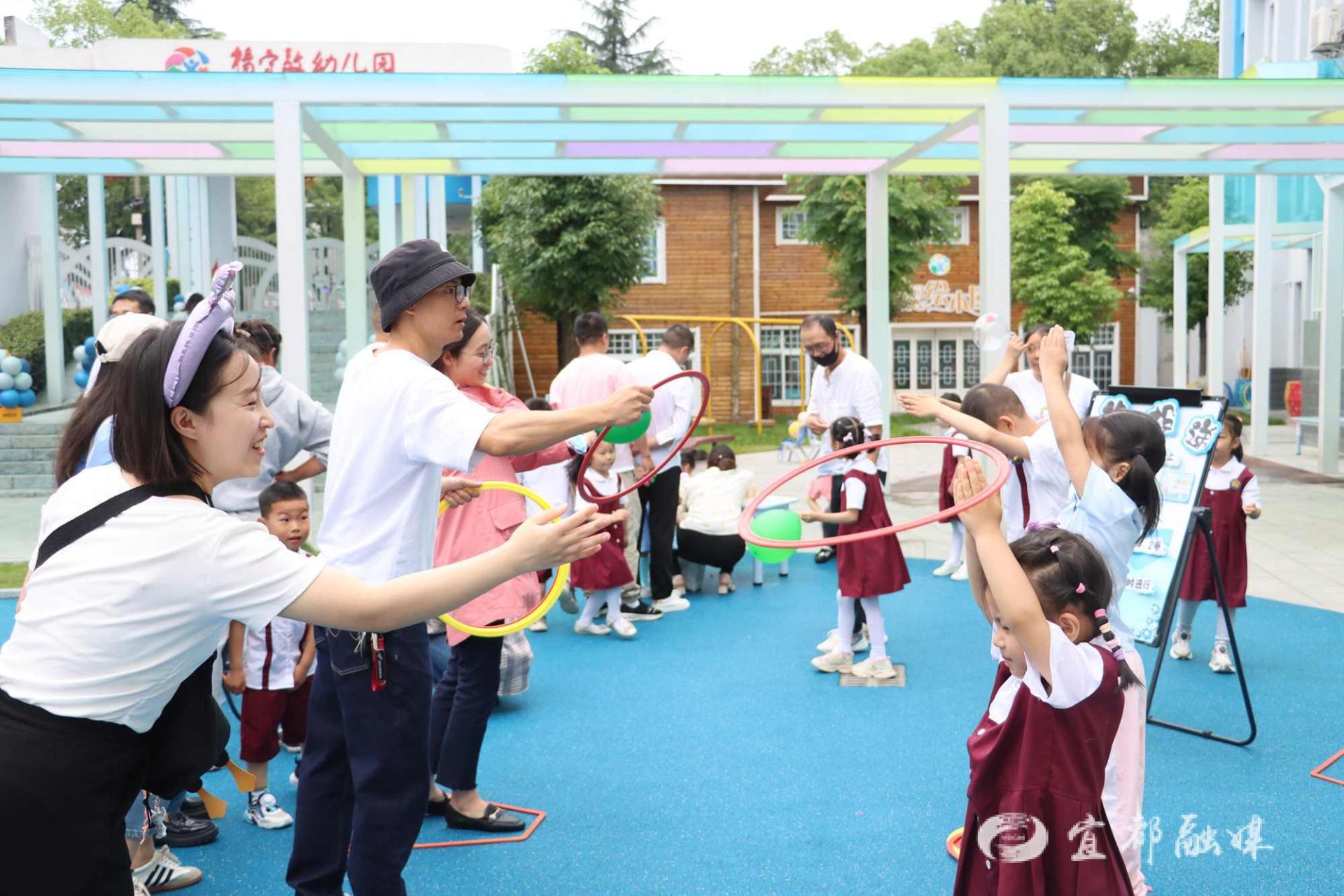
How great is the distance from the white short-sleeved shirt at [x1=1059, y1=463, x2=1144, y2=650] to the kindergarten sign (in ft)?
6.03

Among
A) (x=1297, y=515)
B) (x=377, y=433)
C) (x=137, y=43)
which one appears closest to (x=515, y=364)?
(x=137, y=43)

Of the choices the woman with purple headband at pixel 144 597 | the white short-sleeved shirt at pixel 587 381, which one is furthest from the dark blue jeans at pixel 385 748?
the white short-sleeved shirt at pixel 587 381

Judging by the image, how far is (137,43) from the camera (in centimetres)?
2056

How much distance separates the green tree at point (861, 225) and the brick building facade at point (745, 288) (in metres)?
2.98

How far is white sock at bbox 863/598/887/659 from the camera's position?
654 cm

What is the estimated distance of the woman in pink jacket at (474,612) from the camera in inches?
167

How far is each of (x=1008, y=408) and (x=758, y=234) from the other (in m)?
26.7

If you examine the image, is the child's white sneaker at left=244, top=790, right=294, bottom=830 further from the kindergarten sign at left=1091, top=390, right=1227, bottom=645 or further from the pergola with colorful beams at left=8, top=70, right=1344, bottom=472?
the pergola with colorful beams at left=8, top=70, right=1344, bottom=472

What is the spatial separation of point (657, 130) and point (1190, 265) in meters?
26.5

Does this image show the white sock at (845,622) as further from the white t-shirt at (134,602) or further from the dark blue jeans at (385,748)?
the white t-shirt at (134,602)

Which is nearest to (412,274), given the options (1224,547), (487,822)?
(487,822)

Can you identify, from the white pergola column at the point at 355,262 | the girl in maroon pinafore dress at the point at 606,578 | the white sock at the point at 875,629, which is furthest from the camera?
the white pergola column at the point at 355,262

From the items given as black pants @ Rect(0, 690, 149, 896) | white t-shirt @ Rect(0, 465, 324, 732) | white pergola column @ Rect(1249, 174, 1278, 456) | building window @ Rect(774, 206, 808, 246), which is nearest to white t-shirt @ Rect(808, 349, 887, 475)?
white t-shirt @ Rect(0, 465, 324, 732)

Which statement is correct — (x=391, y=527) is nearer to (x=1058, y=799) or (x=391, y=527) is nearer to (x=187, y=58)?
(x=1058, y=799)
